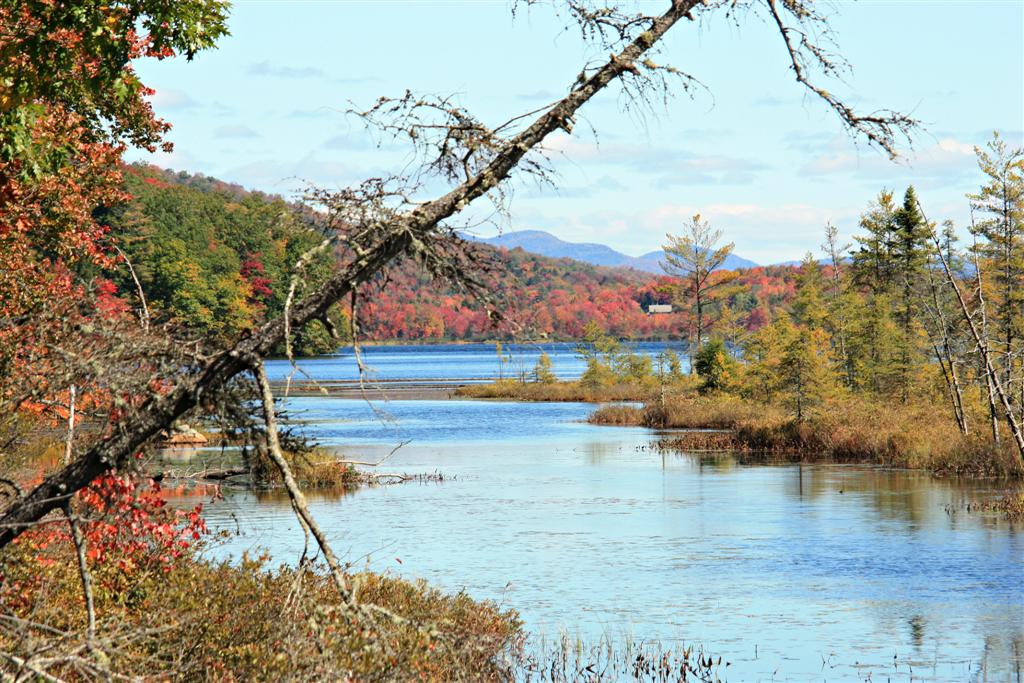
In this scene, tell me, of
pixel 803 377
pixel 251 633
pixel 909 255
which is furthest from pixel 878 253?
pixel 251 633

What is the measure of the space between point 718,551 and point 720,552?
0.11m

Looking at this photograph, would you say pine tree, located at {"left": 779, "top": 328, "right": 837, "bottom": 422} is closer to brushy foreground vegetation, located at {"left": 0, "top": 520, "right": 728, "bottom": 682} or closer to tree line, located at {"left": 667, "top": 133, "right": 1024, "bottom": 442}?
tree line, located at {"left": 667, "top": 133, "right": 1024, "bottom": 442}

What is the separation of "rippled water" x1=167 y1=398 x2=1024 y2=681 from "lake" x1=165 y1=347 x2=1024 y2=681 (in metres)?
0.06

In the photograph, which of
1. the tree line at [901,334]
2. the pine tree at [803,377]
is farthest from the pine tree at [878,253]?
the pine tree at [803,377]

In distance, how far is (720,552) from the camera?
25.2 meters

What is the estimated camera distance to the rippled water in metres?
17.4

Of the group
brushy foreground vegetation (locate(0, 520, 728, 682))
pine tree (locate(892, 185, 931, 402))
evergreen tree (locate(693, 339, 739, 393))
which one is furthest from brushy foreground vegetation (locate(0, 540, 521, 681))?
pine tree (locate(892, 185, 931, 402))

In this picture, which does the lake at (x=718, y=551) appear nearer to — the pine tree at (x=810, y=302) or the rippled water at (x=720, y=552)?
the rippled water at (x=720, y=552)

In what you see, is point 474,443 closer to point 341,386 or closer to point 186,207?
point 341,386

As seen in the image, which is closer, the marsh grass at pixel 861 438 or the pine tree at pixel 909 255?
the marsh grass at pixel 861 438

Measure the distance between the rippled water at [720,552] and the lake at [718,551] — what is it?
64 mm

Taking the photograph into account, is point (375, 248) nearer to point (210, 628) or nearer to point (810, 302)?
point (210, 628)

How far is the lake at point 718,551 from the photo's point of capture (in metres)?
17.4

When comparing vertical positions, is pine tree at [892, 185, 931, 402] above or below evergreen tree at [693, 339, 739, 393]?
above
